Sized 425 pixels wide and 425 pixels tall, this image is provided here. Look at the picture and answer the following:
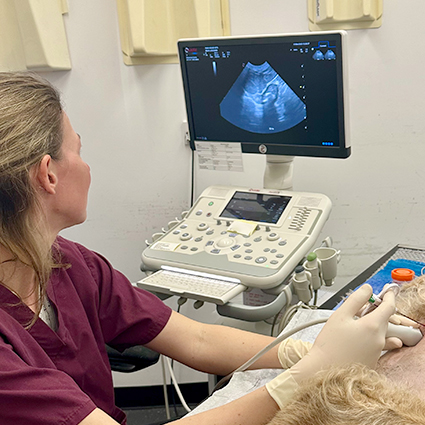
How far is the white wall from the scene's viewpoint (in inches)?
77.3

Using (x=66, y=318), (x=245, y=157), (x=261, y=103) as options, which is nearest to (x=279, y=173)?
(x=261, y=103)

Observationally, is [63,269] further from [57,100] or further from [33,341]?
[57,100]

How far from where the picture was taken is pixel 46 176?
1.05m

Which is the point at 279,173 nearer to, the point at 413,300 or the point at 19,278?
the point at 413,300

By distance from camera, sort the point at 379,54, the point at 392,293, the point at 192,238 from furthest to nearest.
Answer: the point at 379,54
the point at 192,238
the point at 392,293

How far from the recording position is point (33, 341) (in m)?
1.08

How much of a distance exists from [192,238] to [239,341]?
51 centimetres

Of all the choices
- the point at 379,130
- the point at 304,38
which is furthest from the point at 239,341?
the point at 379,130

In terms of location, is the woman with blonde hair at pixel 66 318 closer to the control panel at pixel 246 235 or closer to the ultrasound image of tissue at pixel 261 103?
the control panel at pixel 246 235

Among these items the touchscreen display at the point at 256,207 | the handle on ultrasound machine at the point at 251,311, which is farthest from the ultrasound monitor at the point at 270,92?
the handle on ultrasound machine at the point at 251,311

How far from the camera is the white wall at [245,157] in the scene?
196 centimetres

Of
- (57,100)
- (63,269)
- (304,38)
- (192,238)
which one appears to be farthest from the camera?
(192,238)

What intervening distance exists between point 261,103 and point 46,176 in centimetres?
90

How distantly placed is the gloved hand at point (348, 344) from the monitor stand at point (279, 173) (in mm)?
894
